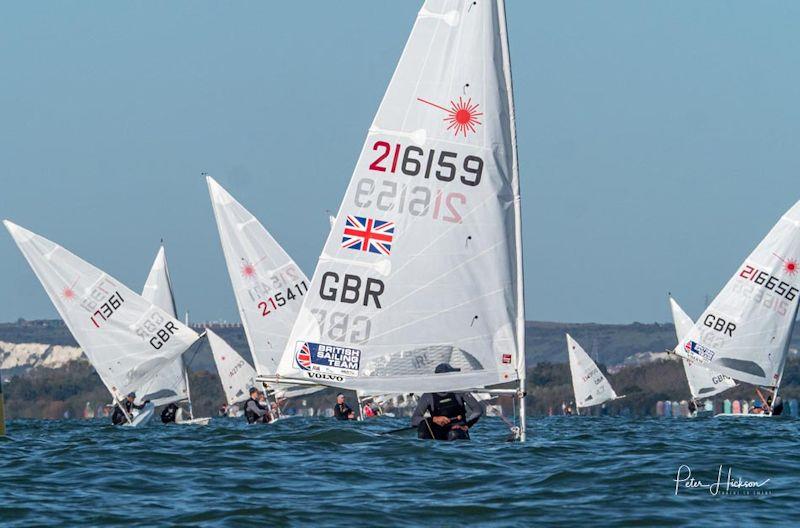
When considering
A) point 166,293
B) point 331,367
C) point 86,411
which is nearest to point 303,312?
point 331,367

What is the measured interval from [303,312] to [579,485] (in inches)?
214

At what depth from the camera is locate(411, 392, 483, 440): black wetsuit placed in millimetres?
20078

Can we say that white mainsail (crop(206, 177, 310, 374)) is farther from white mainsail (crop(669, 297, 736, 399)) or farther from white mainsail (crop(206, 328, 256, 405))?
white mainsail (crop(669, 297, 736, 399))

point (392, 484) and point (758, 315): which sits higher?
point (758, 315)

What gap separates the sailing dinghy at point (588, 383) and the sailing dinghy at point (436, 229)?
181ft

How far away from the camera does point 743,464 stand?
1784 centimetres

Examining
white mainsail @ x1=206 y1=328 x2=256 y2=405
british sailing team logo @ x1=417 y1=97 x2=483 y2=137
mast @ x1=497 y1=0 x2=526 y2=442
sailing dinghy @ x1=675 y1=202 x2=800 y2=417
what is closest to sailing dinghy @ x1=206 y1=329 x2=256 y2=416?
Result: white mainsail @ x1=206 y1=328 x2=256 y2=405

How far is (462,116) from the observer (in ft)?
62.5

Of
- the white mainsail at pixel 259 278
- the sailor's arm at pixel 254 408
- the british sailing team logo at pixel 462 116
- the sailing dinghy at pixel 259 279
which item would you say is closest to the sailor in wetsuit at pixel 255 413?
the sailor's arm at pixel 254 408

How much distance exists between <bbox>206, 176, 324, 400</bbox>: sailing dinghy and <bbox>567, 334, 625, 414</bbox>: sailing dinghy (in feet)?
104

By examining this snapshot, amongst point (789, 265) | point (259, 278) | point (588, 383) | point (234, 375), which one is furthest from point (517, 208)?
point (588, 383)
